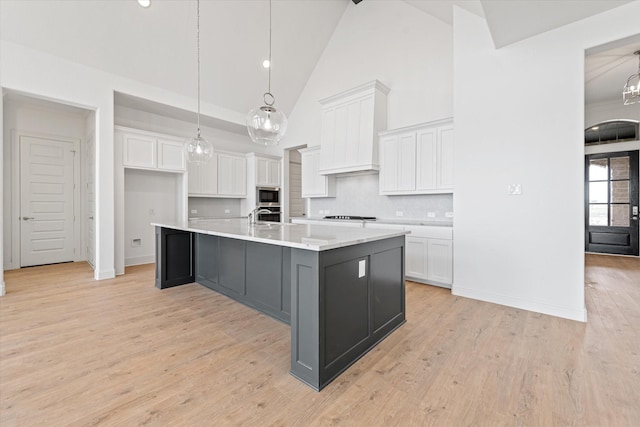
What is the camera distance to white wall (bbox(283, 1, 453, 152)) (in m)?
4.57

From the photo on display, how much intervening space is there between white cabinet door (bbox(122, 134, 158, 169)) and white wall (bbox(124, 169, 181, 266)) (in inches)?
19.0

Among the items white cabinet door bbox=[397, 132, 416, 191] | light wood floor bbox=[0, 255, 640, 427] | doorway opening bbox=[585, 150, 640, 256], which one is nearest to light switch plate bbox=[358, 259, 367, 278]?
light wood floor bbox=[0, 255, 640, 427]

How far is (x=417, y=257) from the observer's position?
4.14m

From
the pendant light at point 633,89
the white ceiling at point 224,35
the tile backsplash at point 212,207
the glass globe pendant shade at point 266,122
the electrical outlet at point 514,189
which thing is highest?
the white ceiling at point 224,35

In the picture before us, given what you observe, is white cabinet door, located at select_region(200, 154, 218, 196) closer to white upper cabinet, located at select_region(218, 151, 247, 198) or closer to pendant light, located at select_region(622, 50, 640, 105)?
white upper cabinet, located at select_region(218, 151, 247, 198)

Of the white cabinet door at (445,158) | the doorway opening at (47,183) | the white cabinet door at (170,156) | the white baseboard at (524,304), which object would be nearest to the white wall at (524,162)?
the white baseboard at (524,304)

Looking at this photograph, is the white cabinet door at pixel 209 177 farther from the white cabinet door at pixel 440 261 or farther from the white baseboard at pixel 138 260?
the white cabinet door at pixel 440 261

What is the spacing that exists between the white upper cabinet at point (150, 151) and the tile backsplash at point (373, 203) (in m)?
2.98

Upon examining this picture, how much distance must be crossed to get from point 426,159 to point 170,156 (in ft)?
15.2

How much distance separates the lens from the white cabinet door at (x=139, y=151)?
483 centimetres

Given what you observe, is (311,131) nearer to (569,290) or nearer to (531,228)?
(531,228)

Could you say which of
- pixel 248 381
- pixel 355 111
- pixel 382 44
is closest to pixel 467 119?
pixel 355 111

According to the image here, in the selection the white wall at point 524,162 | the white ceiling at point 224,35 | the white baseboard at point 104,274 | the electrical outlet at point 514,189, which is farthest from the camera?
the white baseboard at point 104,274

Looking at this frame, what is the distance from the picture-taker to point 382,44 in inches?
208
